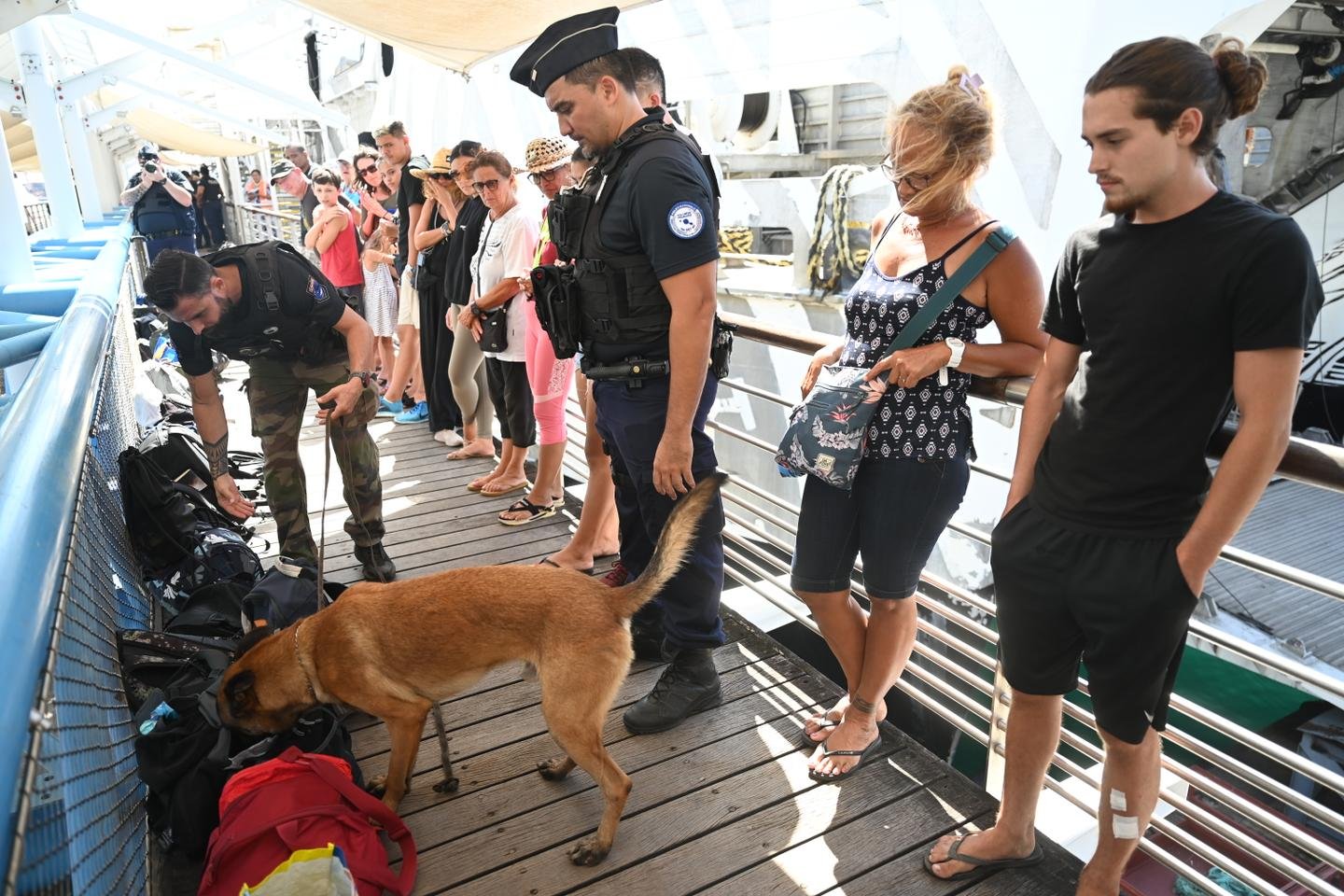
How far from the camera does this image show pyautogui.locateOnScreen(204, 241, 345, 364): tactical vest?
3375mm

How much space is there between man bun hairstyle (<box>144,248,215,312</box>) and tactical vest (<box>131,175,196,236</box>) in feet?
34.9

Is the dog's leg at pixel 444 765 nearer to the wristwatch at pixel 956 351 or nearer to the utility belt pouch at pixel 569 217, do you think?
the utility belt pouch at pixel 569 217

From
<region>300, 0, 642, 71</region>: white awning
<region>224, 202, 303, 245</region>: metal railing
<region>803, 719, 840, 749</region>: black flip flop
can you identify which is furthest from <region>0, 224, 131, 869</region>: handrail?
<region>224, 202, 303, 245</region>: metal railing

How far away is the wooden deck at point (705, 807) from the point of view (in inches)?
88.2

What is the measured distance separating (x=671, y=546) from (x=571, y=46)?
1510 millimetres

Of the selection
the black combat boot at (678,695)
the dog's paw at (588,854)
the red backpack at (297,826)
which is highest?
the red backpack at (297,826)

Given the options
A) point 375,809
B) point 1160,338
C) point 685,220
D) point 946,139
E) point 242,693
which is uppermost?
point 946,139

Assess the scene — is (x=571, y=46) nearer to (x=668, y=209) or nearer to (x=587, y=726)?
(x=668, y=209)

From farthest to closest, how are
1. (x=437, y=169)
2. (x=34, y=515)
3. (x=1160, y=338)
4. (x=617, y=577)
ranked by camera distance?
1. (x=437, y=169)
2. (x=617, y=577)
3. (x=1160, y=338)
4. (x=34, y=515)

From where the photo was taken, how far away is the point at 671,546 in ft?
7.46

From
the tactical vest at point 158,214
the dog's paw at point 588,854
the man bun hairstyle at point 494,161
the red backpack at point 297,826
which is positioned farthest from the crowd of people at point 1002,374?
the tactical vest at point 158,214

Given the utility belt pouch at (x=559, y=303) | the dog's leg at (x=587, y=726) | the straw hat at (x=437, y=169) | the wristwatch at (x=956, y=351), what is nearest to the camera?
the wristwatch at (x=956, y=351)

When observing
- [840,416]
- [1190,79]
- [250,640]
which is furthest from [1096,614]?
[250,640]

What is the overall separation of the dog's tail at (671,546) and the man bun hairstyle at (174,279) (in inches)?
80.7
